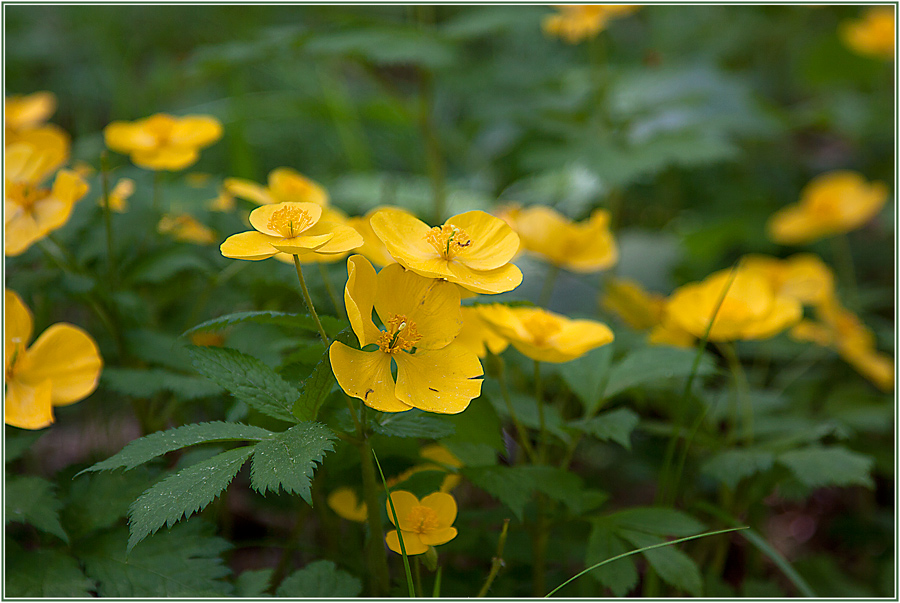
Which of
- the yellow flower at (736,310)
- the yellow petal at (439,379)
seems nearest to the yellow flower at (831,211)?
the yellow flower at (736,310)

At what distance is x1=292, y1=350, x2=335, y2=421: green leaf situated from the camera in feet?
2.05

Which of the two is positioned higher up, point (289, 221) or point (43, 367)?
point (289, 221)

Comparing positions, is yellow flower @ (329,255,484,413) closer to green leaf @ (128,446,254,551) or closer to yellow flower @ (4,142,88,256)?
green leaf @ (128,446,254,551)

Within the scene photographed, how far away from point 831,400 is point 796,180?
1.32 m

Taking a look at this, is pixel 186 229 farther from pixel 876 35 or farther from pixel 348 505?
pixel 876 35

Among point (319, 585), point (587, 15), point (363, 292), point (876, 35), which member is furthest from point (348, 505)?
point (876, 35)

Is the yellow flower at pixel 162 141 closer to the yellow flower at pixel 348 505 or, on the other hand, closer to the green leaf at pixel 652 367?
the yellow flower at pixel 348 505

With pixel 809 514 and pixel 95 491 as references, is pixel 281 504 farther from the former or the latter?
pixel 809 514

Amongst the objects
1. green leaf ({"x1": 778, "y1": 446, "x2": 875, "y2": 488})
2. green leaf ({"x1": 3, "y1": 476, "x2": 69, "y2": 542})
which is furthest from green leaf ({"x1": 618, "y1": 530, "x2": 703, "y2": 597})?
green leaf ({"x1": 3, "y1": 476, "x2": 69, "y2": 542})

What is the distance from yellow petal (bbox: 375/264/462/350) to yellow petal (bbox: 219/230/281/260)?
116 mm

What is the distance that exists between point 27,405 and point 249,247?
380mm

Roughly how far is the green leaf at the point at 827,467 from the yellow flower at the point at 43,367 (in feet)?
3.23

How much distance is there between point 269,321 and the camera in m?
0.66

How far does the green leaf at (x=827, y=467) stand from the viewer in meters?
0.89
